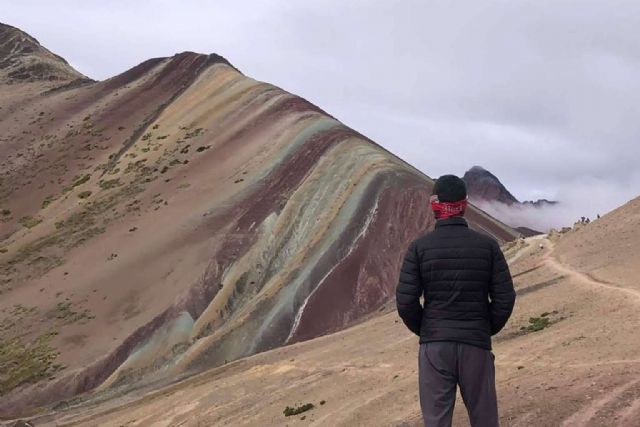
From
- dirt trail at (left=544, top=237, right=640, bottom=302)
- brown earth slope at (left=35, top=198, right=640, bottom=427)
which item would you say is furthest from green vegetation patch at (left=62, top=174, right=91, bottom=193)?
dirt trail at (left=544, top=237, right=640, bottom=302)

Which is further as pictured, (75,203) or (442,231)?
(75,203)

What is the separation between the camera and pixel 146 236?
40875mm

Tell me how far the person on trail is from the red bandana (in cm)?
18

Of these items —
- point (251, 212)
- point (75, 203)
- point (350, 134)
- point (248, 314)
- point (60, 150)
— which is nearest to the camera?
point (248, 314)

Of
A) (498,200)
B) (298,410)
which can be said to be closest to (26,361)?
(298,410)

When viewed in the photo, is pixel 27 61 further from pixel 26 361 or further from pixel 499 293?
pixel 499 293

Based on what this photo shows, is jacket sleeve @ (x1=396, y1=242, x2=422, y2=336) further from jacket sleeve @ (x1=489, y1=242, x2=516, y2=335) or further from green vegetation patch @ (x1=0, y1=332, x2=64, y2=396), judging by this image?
green vegetation patch @ (x1=0, y1=332, x2=64, y2=396)

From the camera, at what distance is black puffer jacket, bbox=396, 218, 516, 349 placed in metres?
5.91

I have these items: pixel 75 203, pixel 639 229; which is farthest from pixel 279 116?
pixel 639 229

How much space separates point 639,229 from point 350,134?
2496cm

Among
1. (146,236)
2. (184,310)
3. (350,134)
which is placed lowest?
(184,310)

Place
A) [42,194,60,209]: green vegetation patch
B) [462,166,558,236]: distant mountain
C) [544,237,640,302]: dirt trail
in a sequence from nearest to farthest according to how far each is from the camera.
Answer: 1. [544,237,640,302]: dirt trail
2. [42,194,60,209]: green vegetation patch
3. [462,166,558,236]: distant mountain

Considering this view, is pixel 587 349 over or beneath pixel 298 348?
over

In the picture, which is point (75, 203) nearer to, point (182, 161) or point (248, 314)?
point (182, 161)
